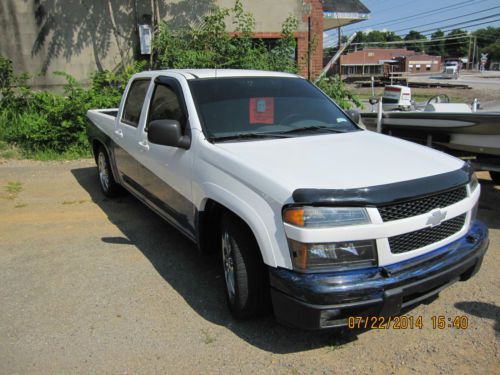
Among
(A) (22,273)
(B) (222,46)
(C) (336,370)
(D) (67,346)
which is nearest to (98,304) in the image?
(D) (67,346)

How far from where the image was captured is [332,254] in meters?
2.65

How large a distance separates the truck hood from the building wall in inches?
357

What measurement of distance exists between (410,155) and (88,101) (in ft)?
25.8

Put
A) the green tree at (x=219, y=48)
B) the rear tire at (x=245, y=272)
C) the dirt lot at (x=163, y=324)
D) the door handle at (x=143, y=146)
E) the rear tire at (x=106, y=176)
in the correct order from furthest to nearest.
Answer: the green tree at (x=219, y=48) < the rear tire at (x=106, y=176) < the door handle at (x=143, y=146) < the rear tire at (x=245, y=272) < the dirt lot at (x=163, y=324)

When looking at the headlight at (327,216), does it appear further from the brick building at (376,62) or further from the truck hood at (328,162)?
the brick building at (376,62)

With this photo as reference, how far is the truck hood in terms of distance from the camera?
2.77 meters

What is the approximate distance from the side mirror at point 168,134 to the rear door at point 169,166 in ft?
0.33

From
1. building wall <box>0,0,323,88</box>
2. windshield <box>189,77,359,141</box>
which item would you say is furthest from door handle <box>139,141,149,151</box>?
building wall <box>0,0,323,88</box>

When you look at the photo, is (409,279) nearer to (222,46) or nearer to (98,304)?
(98,304)

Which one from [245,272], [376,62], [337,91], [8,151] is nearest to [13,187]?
[8,151]

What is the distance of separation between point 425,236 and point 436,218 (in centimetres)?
13

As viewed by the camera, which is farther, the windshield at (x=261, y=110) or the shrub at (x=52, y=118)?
the shrub at (x=52, y=118)

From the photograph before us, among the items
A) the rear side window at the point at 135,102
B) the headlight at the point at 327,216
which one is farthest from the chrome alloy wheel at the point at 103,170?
the headlight at the point at 327,216

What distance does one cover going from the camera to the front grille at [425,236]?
274 centimetres
